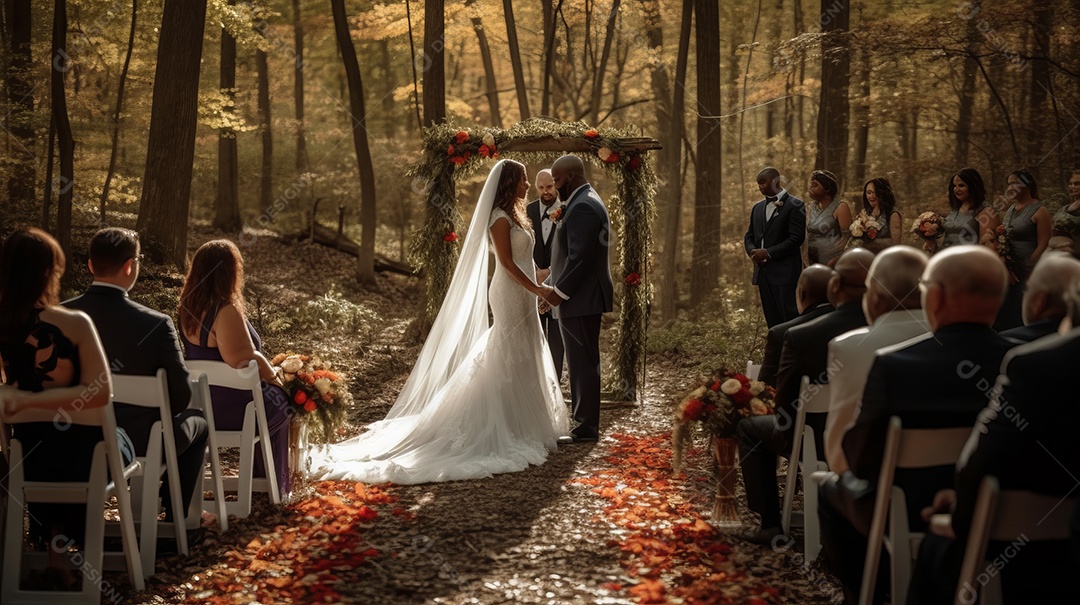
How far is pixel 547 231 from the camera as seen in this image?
875 cm

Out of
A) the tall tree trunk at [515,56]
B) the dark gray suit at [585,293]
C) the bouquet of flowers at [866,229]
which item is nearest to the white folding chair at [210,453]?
the dark gray suit at [585,293]

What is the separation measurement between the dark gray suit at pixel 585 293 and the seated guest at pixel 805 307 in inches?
99.6

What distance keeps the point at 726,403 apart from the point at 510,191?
3029 millimetres

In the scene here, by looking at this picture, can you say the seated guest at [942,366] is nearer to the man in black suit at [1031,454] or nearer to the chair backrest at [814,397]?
the man in black suit at [1031,454]

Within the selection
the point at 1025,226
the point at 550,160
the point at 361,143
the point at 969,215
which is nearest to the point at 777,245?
the point at 969,215

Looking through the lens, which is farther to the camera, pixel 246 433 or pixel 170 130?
pixel 170 130

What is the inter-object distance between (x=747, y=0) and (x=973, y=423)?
20826 millimetres

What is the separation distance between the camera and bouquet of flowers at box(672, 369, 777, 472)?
4.93 meters

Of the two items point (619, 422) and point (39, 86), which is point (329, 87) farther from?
point (619, 422)

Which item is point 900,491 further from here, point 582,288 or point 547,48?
point 547,48

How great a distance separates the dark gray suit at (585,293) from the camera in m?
7.50

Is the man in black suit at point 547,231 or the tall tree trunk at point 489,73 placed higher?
the tall tree trunk at point 489,73

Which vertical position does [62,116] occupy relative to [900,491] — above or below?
above

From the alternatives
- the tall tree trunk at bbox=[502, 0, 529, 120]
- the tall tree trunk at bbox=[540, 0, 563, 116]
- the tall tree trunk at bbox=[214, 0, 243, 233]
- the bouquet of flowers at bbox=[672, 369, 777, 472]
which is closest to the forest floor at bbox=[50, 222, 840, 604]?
the bouquet of flowers at bbox=[672, 369, 777, 472]
